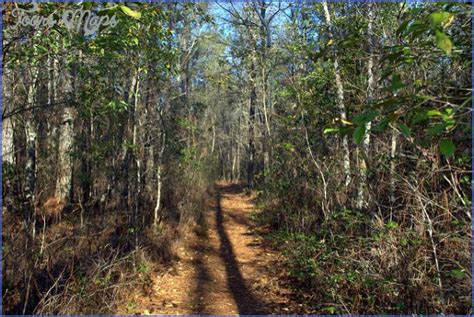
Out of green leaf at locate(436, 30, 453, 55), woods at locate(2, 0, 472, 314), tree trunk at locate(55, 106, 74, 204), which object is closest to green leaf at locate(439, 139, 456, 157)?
woods at locate(2, 0, 472, 314)

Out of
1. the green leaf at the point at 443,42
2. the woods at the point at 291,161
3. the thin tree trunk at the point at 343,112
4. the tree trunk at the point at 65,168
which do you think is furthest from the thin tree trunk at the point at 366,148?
the tree trunk at the point at 65,168

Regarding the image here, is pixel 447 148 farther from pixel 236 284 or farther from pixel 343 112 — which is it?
pixel 236 284

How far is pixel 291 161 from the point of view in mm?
8719

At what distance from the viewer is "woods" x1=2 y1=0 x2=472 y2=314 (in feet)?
9.46

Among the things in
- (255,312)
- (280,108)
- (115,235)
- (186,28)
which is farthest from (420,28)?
(186,28)

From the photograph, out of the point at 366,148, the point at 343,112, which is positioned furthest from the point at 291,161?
the point at 366,148

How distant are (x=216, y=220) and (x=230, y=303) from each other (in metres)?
5.92

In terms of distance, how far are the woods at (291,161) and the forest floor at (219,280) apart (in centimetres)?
14

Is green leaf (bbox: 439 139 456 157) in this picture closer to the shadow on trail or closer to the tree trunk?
the shadow on trail

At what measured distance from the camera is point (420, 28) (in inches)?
61.0

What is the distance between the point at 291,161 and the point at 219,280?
3.44 meters

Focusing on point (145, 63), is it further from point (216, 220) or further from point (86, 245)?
point (216, 220)

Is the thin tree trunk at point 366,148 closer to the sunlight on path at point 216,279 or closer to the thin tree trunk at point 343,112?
the thin tree trunk at point 343,112

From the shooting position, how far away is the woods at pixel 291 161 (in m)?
2.88
